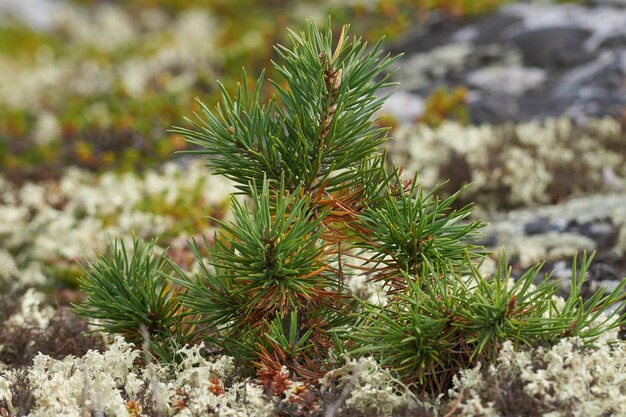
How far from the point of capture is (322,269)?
360 cm

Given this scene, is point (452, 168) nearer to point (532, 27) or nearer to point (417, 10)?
point (532, 27)

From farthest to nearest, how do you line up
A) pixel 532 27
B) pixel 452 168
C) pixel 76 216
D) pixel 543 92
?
pixel 532 27
pixel 543 92
pixel 76 216
pixel 452 168

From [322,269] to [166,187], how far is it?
5587 mm

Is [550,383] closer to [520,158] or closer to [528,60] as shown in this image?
[520,158]

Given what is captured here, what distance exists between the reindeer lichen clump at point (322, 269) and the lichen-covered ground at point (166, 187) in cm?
15

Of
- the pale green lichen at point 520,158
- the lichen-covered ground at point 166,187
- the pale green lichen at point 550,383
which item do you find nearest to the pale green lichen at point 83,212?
the lichen-covered ground at point 166,187

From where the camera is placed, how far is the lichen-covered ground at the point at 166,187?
332 centimetres

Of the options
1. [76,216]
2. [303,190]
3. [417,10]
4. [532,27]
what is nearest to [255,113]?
[303,190]

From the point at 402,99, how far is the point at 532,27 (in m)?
2.68

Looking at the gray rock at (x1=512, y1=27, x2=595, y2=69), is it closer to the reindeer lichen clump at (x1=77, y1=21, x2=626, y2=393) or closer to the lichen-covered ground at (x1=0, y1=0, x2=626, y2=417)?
the lichen-covered ground at (x1=0, y1=0, x2=626, y2=417)

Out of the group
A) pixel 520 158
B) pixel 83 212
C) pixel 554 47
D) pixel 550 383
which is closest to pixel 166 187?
pixel 83 212

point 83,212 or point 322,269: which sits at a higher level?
point 83,212

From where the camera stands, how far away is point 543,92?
34.8ft

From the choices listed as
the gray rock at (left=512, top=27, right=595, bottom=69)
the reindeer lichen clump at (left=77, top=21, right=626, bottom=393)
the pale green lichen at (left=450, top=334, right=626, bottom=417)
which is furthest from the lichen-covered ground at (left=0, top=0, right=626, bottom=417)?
the gray rock at (left=512, top=27, right=595, bottom=69)
